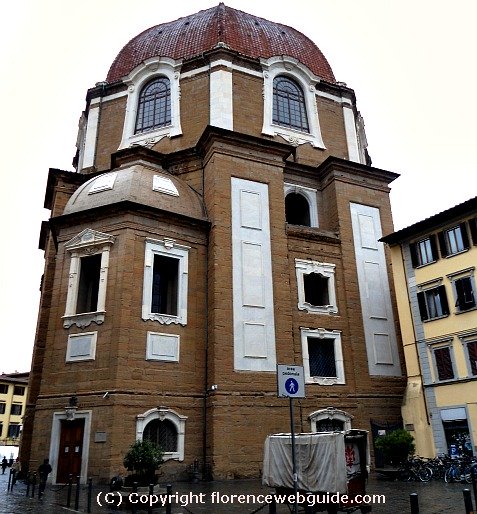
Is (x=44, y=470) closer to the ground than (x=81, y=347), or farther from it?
closer to the ground

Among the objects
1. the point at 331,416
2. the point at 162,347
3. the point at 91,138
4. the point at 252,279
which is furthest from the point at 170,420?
the point at 91,138

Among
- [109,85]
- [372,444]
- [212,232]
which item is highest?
[109,85]

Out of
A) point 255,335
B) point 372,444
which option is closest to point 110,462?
point 255,335

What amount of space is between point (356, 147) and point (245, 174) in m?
9.92

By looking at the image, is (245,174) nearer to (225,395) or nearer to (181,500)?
(225,395)

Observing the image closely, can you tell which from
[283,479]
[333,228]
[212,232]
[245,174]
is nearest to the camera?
[283,479]

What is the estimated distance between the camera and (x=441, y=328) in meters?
21.9

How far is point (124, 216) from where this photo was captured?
21.0 m

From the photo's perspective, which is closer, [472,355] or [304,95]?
[472,355]

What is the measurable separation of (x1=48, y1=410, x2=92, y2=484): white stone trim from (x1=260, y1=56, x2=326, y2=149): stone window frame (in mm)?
17441

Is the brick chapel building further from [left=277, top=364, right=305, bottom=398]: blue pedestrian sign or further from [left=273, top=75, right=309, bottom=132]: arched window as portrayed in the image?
[left=277, top=364, right=305, bottom=398]: blue pedestrian sign

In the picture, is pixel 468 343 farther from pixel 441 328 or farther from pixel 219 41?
pixel 219 41

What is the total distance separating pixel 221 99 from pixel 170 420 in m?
17.3

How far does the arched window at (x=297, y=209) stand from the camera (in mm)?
27547
